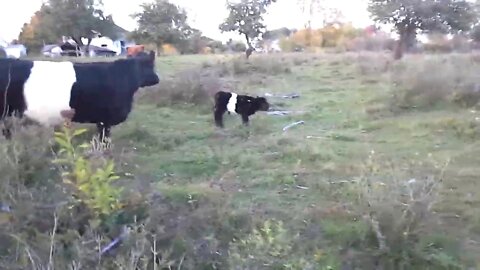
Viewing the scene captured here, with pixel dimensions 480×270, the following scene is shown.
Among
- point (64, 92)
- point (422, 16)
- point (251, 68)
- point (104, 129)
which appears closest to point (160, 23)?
point (422, 16)

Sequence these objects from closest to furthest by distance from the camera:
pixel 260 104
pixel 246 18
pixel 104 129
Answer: pixel 104 129
pixel 260 104
pixel 246 18

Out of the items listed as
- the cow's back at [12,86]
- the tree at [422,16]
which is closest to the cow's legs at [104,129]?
the cow's back at [12,86]

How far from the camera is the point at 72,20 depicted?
39312 millimetres

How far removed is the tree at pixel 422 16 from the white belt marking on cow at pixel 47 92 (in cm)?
2223

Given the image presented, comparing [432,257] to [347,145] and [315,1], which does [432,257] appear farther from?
[315,1]

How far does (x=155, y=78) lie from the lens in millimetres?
8898

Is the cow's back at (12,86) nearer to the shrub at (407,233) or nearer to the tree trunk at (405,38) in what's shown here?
the shrub at (407,233)

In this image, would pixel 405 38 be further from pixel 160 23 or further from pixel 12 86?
pixel 12 86

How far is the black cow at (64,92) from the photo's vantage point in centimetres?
686

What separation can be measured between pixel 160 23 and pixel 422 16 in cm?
1988

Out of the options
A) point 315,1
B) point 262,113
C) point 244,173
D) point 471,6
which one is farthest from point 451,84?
point 315,1

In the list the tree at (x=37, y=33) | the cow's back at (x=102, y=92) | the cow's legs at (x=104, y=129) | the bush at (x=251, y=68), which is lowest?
the cow's legs at (x=104, y=129)

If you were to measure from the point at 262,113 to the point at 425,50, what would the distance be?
25.3m

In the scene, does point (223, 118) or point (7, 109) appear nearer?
point (7, 109)
